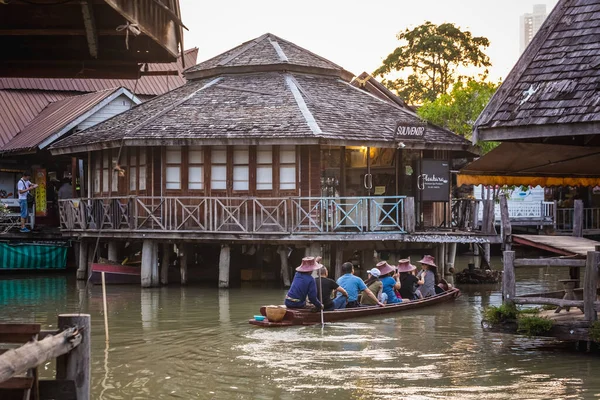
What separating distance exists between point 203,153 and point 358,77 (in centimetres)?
1182

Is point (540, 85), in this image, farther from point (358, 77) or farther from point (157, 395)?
point (358, 77)

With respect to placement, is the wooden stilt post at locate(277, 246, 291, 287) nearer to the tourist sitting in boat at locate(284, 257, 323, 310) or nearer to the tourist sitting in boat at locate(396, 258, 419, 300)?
the tourist sitting in boat at locate(396, 258, 419, 300)

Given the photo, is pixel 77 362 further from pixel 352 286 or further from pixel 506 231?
pixel 506 231

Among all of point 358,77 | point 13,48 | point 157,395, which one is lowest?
point 157,395

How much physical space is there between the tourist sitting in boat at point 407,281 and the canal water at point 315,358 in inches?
20.9


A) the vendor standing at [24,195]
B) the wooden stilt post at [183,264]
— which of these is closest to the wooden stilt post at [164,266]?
the wooden stilt post at [183,264]

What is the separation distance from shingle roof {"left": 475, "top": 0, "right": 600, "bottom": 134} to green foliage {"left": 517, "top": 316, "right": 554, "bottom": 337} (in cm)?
281

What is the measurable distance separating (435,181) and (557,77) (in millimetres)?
14891

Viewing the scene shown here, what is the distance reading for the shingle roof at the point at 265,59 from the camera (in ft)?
105

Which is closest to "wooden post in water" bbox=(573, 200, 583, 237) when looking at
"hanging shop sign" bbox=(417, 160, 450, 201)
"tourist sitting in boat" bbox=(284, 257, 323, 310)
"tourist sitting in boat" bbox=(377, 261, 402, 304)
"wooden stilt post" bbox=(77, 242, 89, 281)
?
"tourist sitting in boat" bbox=(377, 261, 402, 304)

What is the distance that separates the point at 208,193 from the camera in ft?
94.4

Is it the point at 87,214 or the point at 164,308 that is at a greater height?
the point at 87,214

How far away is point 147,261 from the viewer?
2838 centimetres

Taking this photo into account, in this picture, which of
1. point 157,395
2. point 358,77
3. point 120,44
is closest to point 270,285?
point 358,77
